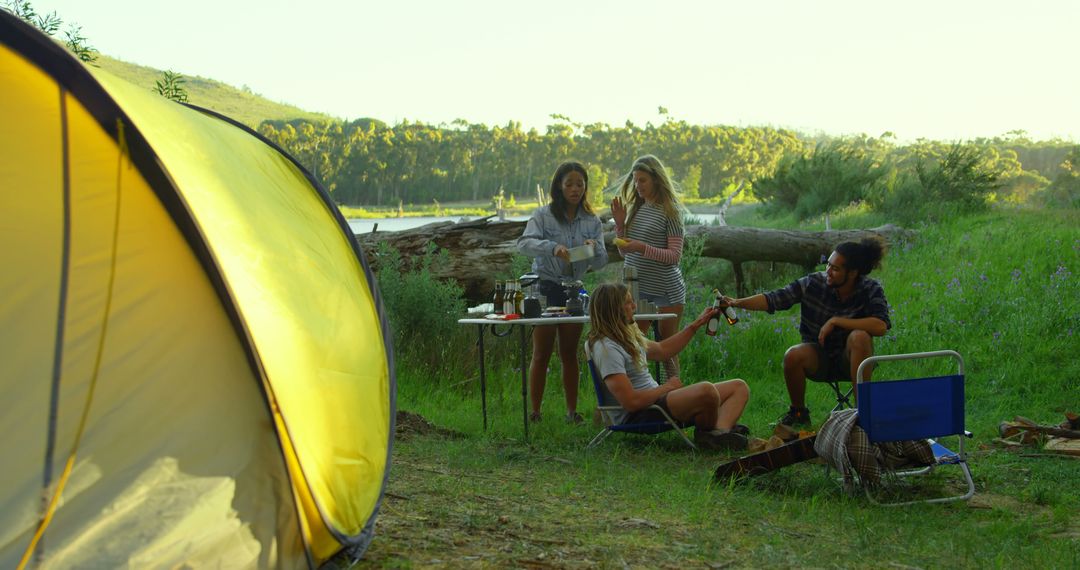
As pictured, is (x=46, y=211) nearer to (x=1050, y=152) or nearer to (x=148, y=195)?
(x=148, y=195)

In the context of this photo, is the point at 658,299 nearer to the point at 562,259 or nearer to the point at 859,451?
the point at 562,259

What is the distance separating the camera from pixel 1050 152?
61.6 m

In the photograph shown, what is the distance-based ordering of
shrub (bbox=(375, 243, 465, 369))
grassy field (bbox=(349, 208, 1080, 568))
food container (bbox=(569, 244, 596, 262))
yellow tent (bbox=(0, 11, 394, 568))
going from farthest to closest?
shrub (bbox=(375, 243, 465, 369)) → food container (bbox=(569, 244, 596, 262)) → grassy field (bbox=(349, 208, 1080, 568)) → yellow tent (bbox=(0, 11, 394, 568))

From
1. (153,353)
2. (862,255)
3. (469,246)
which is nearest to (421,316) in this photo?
(469,246)

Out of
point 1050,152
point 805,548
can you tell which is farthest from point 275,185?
point 1050,152

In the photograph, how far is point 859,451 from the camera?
4.49 metres

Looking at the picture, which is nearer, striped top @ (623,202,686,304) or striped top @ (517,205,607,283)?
striped top @ (517,205,607,283)

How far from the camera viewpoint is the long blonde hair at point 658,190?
653 centimetres

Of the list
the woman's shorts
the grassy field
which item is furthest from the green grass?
the woman's shorts

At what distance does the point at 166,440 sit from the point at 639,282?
3.85m

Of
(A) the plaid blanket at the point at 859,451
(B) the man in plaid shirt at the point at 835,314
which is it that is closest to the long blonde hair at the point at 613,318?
(B) the man in plaid shirt at the point at 835,314

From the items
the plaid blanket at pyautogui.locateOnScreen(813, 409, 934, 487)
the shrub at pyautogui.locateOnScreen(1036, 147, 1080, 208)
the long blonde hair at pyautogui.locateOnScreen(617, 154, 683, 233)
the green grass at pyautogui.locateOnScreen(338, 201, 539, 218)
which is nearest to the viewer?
the plaid blanket at pyautogui.locateOnScreen(813, 409, 934, 487)

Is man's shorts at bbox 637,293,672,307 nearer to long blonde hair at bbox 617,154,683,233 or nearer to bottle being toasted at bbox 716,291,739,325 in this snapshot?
long blonde hair at bbox 617,154,683,233

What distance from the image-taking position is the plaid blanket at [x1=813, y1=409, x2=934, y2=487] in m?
4.49
